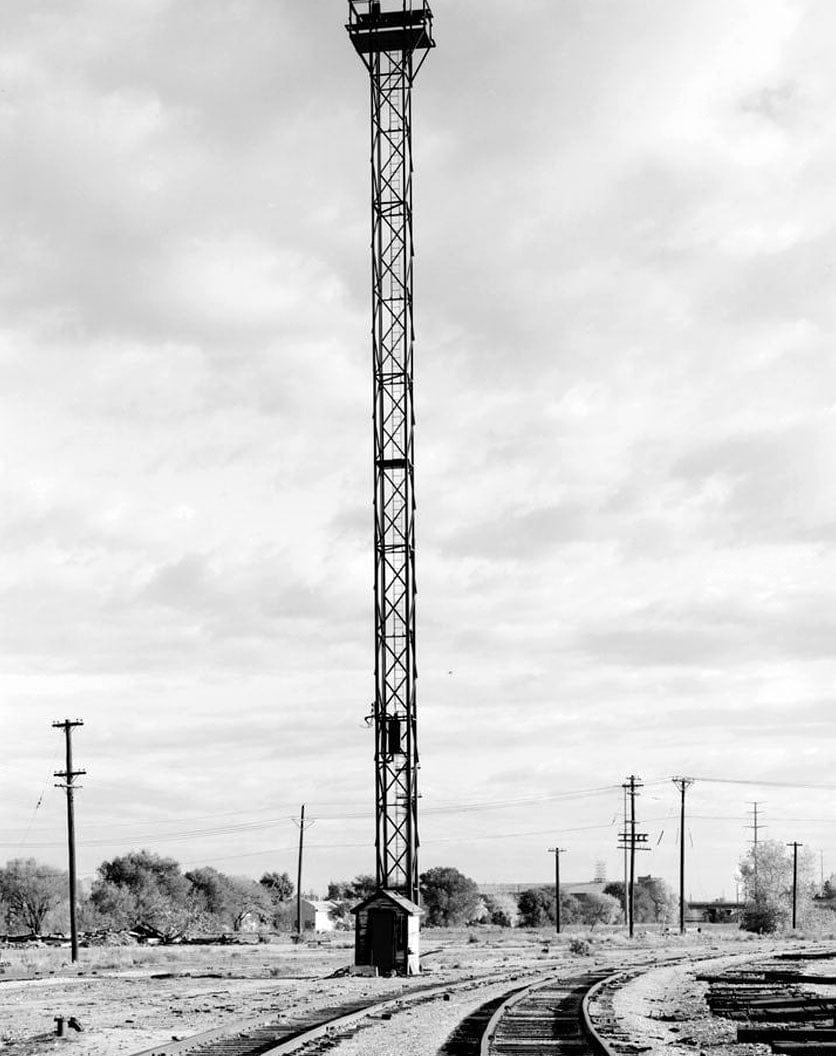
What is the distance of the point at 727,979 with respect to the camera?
37.7m

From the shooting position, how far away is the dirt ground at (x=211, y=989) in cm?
2145

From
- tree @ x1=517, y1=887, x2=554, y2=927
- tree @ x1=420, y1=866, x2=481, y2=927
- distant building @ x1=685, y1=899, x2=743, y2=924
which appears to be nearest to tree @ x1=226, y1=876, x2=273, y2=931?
tree @ x1=420, y1=866, x2=481, y2=927

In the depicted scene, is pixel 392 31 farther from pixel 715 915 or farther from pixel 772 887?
pixel 715 915

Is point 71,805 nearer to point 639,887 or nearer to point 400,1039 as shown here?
point 400,1039

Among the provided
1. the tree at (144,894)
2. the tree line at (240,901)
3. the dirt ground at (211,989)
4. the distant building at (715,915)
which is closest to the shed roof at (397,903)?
the dirt ground at (211,989)

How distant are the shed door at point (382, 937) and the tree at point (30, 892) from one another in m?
72.9

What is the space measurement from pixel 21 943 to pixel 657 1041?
194 feet

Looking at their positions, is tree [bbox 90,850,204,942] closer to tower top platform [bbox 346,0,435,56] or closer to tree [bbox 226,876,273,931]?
tree [bbox 226,876,273,931]

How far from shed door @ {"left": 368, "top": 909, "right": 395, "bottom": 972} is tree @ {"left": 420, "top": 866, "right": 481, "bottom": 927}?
102 m

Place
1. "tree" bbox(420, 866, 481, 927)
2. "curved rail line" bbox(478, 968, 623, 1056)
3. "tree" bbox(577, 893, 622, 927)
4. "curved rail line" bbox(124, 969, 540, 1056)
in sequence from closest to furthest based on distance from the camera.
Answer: "curved rail line" bbox(124, 969, 540, 1056), "curved rail line" bbox(478, 968, 623, 1056), "tree" bbox(420, 866, 481, 927), "tree" bbox(577, 893, 622, 927)

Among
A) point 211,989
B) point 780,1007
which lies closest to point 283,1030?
point 780,1007

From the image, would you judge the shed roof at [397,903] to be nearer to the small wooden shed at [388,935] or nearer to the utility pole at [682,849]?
the small wooden shed at [388,935]

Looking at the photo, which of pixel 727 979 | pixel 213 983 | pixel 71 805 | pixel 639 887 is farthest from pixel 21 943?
pixel 639 887

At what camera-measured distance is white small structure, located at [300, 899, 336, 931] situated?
413 feet
